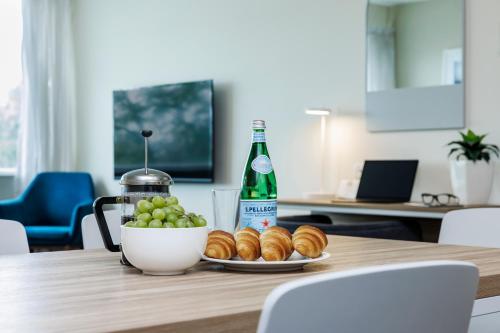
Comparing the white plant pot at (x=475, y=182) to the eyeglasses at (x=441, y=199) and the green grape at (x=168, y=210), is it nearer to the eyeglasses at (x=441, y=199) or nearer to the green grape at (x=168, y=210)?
the eyeglasses at (x=441, y=199)

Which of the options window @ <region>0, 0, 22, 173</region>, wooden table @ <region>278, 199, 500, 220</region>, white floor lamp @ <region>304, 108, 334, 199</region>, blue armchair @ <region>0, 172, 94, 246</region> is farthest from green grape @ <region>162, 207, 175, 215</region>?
window @ <region>0, 0, 22, 173</region>

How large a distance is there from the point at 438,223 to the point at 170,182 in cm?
275

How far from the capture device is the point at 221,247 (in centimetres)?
136

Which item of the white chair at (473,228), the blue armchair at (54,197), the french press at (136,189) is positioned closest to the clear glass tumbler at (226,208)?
the french press at (136,189)

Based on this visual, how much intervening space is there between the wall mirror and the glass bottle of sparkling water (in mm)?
2761

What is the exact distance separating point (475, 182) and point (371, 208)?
1.77 ft

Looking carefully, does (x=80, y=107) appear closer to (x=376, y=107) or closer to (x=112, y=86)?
(x=112, y=86)

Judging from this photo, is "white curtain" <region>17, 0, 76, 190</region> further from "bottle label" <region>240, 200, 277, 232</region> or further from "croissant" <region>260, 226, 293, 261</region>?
"croissant" <region>260, 226, 293, 261</region>

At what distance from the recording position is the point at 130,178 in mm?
1413

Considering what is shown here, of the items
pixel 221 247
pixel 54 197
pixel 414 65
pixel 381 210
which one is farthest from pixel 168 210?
pixel 54 197

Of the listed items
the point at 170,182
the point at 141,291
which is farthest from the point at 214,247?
the point at 141,291

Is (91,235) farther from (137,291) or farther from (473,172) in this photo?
(473,172)

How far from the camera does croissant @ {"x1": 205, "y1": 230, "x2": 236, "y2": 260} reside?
1354 mm

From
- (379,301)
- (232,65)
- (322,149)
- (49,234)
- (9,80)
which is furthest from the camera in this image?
(9,80)
